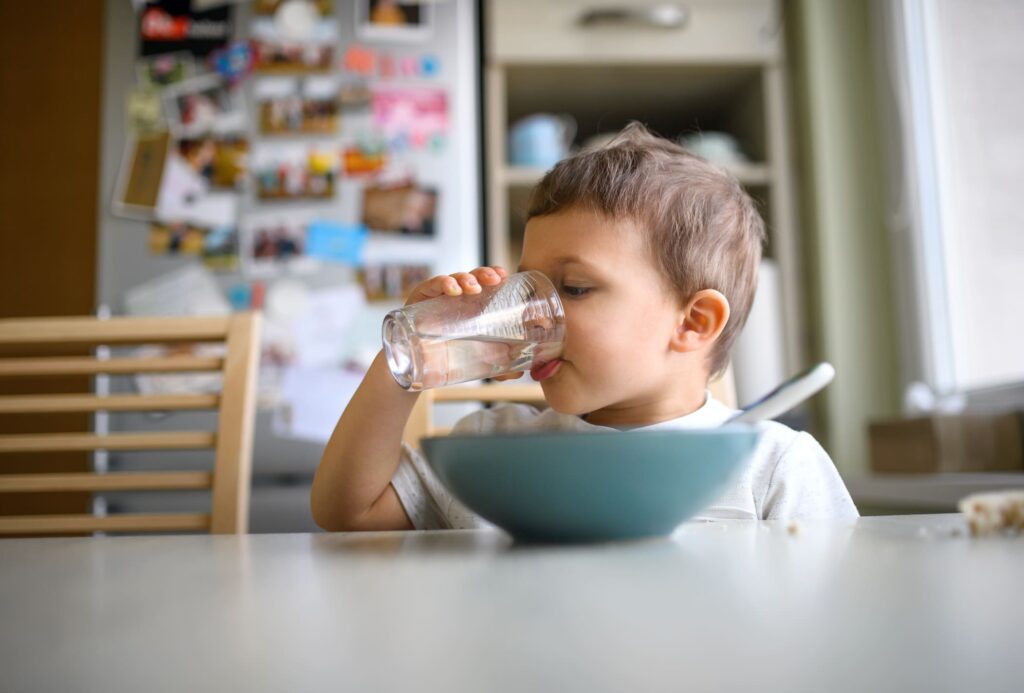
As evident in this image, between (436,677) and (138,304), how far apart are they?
192 centimetres

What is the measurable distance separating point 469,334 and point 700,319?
0.91 ft

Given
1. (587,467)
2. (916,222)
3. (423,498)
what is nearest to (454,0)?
(916,222)

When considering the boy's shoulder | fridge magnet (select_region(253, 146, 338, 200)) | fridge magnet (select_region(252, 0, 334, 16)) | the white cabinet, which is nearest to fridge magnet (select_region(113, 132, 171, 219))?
fridge magnet (select_region(253, 146, 338, 200))

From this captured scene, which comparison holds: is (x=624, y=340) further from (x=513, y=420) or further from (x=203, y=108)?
Result: (x=203, y=108)

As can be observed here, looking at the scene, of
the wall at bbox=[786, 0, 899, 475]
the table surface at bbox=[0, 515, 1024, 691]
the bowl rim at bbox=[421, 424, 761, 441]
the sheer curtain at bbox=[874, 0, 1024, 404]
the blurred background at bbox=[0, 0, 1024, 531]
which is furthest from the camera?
the wall at bbox=[786, 0, 899, 475]

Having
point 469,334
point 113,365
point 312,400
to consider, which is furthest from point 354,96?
point 469,334

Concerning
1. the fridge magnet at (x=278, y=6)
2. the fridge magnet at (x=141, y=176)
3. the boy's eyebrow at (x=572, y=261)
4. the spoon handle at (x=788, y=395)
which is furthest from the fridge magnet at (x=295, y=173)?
the spoon handle at (x=788, y=395)

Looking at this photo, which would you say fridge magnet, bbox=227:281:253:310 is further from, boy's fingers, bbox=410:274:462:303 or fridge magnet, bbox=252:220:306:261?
boy's fingers, bbox=410:274:462:303

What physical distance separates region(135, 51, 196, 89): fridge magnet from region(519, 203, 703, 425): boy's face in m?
1.52

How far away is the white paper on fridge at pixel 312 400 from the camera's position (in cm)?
186

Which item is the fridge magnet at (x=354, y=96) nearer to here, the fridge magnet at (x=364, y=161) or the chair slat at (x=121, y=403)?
the fridge magnet at (x=364, y=161)

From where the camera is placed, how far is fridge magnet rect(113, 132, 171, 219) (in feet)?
6.52

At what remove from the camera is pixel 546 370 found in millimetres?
757

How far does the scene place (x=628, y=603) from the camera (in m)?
0.27
